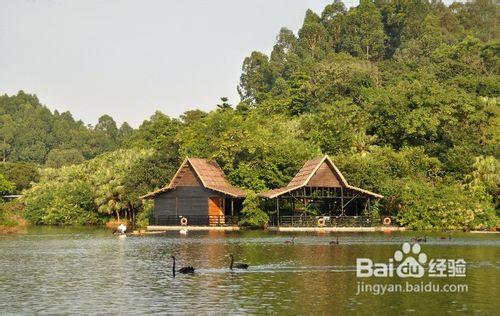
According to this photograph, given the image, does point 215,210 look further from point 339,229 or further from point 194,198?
point 339,229

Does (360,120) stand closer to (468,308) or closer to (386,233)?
Result: (386,233)

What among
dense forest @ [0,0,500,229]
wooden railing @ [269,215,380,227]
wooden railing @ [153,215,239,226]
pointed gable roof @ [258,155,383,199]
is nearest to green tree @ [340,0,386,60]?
dense forest @ [0,0,500,229]

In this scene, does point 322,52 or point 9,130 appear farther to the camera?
point 9,130

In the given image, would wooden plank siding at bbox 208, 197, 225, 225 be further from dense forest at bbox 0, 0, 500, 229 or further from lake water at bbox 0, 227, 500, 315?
lake water at bbox 0, 227, 500, 315

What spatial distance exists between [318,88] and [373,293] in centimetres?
6921

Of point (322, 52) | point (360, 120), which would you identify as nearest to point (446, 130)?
point (360, 120)

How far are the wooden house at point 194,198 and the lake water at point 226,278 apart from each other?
14.6 metres

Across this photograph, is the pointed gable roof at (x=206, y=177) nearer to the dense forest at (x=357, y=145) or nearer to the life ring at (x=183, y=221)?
the dense forest at (x=357, y=145)

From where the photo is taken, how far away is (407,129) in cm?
7062

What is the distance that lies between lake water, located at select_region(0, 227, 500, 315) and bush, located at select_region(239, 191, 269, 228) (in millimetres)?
11950

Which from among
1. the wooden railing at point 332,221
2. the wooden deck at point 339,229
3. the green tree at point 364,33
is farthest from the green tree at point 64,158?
the wooden deck at point 339,229

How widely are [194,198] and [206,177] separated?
216 cm

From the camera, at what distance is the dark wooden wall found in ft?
216

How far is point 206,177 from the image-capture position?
65.4m
